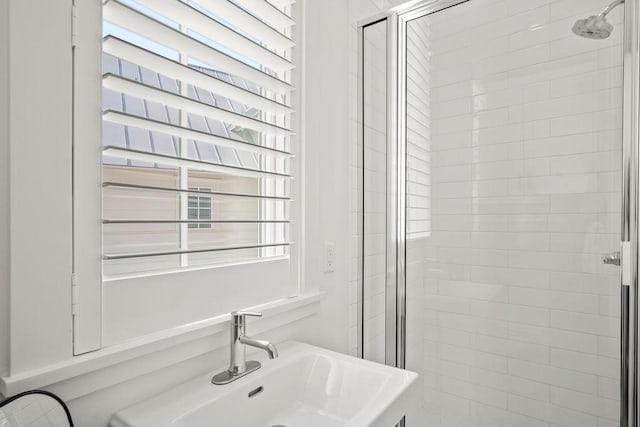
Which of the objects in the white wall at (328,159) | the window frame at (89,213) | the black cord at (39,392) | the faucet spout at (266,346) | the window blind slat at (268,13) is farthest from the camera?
the white wall at (328,159)

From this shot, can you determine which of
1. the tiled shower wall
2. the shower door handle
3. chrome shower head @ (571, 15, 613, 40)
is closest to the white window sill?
the tiled shower wall

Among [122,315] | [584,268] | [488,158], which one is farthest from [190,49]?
[584,268]

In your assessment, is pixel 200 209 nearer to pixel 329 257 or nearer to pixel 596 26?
pixel 329 257

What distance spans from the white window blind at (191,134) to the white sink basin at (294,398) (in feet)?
0.98

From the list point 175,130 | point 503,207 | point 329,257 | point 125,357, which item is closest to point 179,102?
point 175,130

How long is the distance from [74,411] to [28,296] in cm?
25

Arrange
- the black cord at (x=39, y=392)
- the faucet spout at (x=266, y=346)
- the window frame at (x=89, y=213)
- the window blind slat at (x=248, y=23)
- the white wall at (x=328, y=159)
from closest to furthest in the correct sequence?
the black cord at (x=39, y=392) < the window frame at (x=89, y=213) < the faucet spout at (x=266, y=346) < the window blind slat at (x=248, y=23) < the white wall at (x=328, y=159)

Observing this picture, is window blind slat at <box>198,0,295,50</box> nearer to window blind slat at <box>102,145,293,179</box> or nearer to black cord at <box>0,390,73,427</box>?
window blind slat at <box>102,145,293,179</box>

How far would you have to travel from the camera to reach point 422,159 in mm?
1487

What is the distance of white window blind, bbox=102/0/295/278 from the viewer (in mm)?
843

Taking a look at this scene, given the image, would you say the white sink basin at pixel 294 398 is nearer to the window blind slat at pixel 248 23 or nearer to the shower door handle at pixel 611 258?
the shower door handle at pixel 611 258

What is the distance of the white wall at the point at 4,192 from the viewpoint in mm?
657

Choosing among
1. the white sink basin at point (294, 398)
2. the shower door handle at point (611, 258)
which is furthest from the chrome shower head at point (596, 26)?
the white sink basin at point (294, 398)

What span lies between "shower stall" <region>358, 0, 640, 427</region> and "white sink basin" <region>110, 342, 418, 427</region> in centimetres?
51
